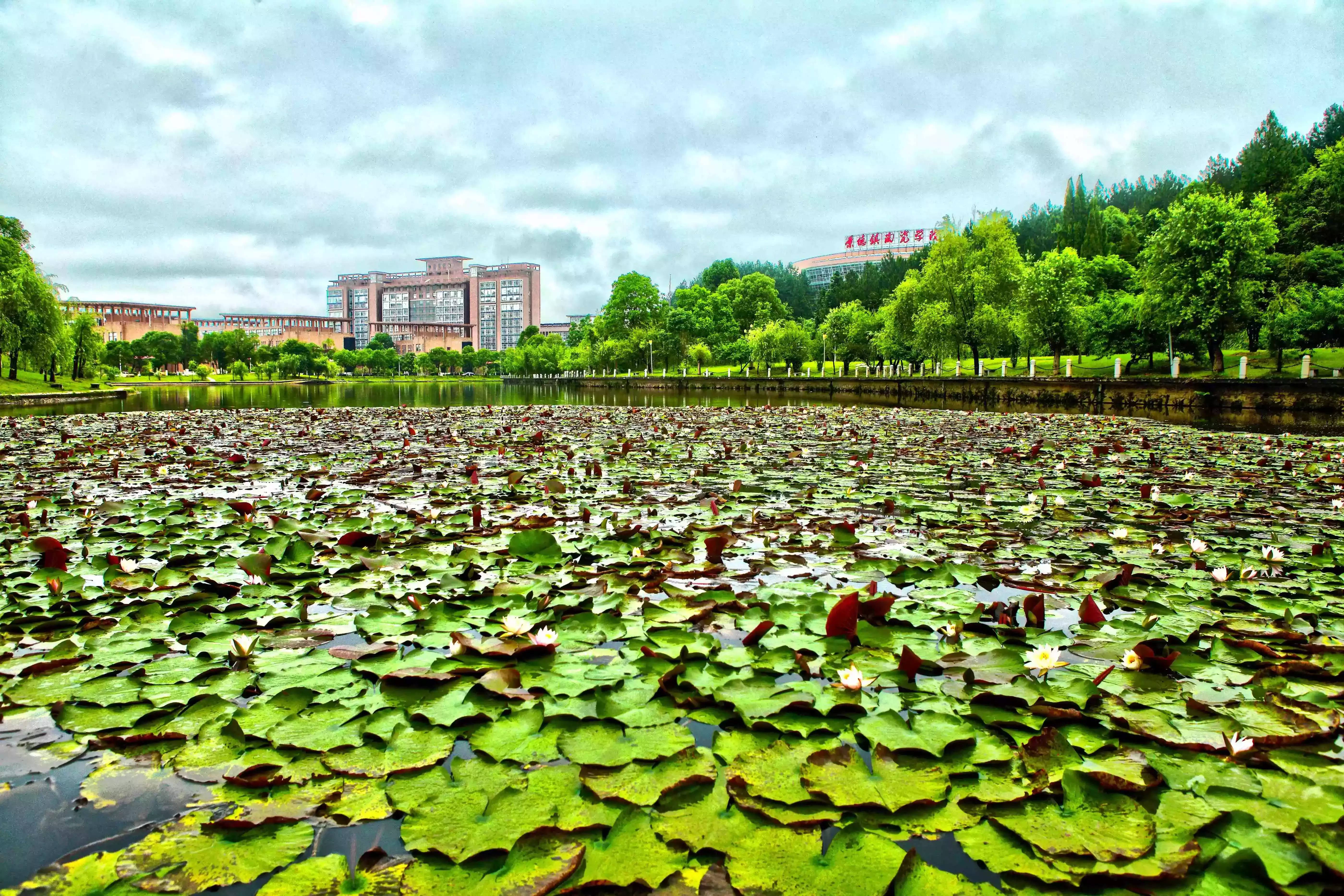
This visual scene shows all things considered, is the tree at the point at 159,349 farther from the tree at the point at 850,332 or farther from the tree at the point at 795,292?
the tree at the point at 850,332

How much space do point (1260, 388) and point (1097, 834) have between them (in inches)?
1024

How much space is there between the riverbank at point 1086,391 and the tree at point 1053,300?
249 inches

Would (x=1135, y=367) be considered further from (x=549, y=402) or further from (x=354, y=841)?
(x=354, y=841)

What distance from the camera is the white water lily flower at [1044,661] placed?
2.57 meters

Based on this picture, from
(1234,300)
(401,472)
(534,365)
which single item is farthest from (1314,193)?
(534,365)

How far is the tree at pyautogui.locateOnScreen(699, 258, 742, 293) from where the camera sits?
308 ft

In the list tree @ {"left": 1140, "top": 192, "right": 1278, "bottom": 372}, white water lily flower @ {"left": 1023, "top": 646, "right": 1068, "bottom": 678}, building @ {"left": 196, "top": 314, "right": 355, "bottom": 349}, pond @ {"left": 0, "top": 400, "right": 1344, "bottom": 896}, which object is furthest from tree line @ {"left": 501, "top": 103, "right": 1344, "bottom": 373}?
building @ {"left": 196, "top": 314, "right": 355, "bottom": 349}

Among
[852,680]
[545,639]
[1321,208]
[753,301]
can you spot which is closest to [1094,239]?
[1321,208]

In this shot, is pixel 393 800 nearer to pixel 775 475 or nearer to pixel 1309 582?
pixel 1309 582

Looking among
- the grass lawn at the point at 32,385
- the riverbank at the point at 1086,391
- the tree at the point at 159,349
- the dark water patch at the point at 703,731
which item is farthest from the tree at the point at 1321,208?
the tree at the point at 159,349

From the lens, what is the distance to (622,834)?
1.74 metres

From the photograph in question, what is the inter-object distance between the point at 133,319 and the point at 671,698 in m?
193

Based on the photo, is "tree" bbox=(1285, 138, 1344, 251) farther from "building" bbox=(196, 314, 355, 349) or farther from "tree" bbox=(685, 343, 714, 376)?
"building" bbox=(196, 314, 355, 349)

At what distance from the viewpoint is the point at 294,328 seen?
17750 centimetres
